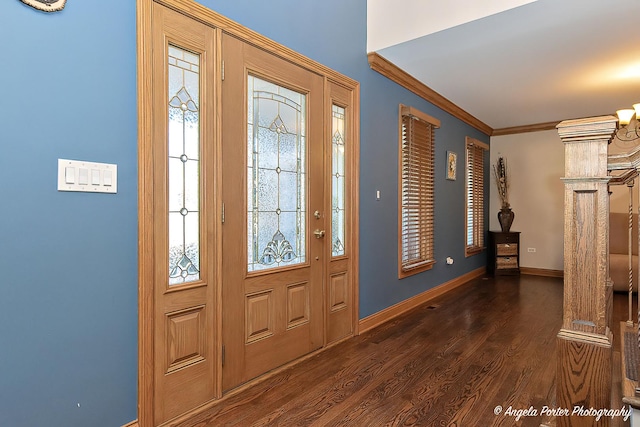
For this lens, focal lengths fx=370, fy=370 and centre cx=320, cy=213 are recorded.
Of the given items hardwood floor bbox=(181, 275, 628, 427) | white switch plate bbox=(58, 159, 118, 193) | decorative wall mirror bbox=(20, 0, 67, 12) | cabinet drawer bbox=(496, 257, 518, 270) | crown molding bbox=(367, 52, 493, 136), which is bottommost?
hardwood floor bbox=(181, 275, 628, 427)

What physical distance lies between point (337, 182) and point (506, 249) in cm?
435

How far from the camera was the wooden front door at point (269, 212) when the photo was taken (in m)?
2.20

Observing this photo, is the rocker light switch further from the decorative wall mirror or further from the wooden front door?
the wooden front door

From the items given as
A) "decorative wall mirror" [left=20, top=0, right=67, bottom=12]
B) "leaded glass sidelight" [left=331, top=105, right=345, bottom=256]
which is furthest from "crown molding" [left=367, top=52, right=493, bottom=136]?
"decorative wall mirror" [left=20, top=0, right=67, bottom=12]

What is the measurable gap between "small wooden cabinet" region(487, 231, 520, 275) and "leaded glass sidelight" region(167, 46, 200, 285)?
216 inches

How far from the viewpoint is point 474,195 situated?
5.94 metres

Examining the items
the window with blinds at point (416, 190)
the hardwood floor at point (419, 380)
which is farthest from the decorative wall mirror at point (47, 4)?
the window with blinds at point (416, 190)

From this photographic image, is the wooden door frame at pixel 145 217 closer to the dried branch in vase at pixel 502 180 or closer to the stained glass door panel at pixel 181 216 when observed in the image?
the stained glass door panel at pixel 181 216

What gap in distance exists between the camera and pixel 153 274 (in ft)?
5.93

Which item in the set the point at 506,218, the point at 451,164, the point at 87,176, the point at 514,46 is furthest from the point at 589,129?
the point at 506,218

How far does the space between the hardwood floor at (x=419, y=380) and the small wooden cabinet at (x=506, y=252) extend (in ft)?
7.81

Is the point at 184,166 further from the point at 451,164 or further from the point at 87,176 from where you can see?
the point at 451,164

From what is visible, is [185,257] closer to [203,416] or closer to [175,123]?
[175,123]

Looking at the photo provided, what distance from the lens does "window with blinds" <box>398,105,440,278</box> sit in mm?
3965
